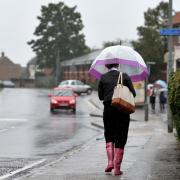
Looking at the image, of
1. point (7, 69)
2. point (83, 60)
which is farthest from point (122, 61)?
point (7, 69)

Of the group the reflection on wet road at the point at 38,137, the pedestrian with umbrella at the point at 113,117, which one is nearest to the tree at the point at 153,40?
the reflection on wet road at the point at 38,137

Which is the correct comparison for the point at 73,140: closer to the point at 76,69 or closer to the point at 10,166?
the point at 10,166

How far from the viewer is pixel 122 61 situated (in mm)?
11156

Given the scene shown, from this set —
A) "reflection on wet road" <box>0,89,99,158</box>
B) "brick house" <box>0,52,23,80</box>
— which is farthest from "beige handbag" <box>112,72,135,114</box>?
"brick house" <box>0,52,23,80</box>

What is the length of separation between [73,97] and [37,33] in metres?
70.5

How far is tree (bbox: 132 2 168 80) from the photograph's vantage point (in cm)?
6762

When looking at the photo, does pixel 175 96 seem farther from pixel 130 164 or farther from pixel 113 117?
pixel 113 117

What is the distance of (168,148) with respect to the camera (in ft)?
49.0

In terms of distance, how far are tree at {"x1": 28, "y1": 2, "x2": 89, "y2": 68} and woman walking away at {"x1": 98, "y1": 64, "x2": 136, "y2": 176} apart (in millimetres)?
95834

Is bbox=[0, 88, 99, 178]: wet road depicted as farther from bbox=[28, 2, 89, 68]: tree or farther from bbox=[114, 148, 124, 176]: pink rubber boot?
bbox=[28, 2, 89, 68]: tree

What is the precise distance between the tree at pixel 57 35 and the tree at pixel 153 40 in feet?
95.2

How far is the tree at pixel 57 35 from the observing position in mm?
106625

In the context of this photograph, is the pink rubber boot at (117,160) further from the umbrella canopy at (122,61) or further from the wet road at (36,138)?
the wet road at (36,138)

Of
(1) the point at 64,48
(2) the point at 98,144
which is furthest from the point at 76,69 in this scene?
(2) the point at 98,144
